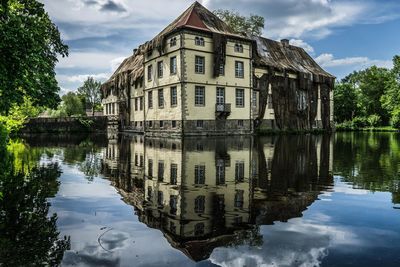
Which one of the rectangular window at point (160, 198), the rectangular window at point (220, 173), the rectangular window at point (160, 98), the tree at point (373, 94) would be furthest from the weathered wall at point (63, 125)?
the tree at point (373, 94)

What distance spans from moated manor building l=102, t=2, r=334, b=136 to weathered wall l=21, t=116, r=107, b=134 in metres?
5.27

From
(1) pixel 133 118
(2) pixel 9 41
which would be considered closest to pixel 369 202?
(2) pixel 9 41

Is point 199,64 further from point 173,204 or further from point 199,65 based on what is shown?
point 173,204

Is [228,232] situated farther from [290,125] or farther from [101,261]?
[290,125]

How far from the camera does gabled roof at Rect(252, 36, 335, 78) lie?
46000mm

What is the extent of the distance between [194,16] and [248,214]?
33.2 meters

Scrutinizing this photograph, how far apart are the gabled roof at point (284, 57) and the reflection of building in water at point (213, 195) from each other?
32.9m

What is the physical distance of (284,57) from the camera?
50250mm

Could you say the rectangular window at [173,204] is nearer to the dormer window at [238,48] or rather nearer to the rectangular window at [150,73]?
the dormer window at [238,48]

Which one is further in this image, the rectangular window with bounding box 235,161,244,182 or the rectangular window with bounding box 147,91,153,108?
the rectangular window with bounding box 147,91,153,108

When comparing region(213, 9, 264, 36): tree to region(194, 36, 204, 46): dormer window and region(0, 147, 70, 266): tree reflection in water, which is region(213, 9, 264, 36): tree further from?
region(0, 147, 70, 266): tree reflection in water

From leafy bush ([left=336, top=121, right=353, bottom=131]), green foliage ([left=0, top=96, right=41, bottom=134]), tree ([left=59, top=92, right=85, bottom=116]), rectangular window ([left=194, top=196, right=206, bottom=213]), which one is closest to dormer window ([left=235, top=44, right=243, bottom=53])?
green foliage ([left=0, top=96, right=41, bottom=134])

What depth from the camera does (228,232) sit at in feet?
18.1

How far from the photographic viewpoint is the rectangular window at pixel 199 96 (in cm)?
3631
